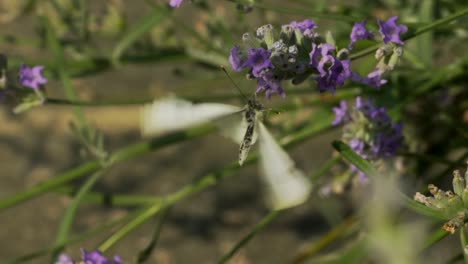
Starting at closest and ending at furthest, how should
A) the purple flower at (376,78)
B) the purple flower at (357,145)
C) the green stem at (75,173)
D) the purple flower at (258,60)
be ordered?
the purple flower at (258,60)
the purple flower at (376,78)
the purple flower at (357,145)
the green stem at (75,173)

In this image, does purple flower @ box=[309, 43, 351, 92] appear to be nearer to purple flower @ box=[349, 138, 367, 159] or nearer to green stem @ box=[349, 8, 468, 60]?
green stem @ box=[349, 8, 468, 60]

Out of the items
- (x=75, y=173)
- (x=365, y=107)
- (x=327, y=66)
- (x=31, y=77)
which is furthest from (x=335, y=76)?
(x=75, y=173)

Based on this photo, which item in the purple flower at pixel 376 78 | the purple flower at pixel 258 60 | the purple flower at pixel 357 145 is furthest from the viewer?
the purple flower at pixel 357 145

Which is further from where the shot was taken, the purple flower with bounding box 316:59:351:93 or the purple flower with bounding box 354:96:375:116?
the purple flower with bounding box 354:96:375:116

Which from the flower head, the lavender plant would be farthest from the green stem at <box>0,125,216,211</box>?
the flower head

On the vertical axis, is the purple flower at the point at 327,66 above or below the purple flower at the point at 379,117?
below

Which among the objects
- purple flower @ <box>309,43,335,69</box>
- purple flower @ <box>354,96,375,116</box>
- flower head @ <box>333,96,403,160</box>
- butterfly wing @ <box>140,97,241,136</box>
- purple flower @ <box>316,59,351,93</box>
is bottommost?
purple flower @ <box>316,59,351,93</box>

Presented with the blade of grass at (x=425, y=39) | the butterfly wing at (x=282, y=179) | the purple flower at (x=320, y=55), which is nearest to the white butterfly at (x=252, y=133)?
the butterfly wing at (x=282, y=179)

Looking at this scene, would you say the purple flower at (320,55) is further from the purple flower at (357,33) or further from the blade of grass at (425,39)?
the blade of grass at (425,39)
